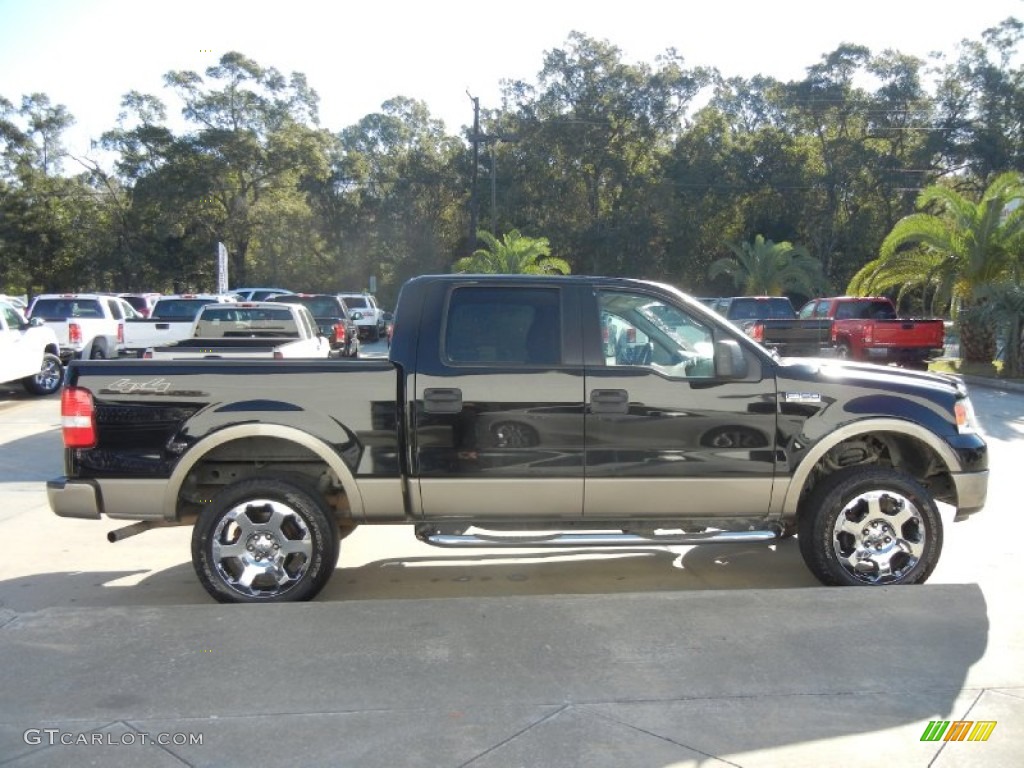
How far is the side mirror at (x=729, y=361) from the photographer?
5.38m

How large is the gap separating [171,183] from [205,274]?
7074mm

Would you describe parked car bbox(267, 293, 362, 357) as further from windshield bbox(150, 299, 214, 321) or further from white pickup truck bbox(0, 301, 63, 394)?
white pickup truck bbox(0, 301, 63, 394)

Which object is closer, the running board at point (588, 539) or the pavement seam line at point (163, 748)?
the pavement seam line at point (163, 748)

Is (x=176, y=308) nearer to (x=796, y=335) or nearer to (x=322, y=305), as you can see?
(x=322, y=305)

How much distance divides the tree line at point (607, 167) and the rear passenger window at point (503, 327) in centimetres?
4026

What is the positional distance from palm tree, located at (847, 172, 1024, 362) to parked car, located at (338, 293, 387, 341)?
1709 centimetres

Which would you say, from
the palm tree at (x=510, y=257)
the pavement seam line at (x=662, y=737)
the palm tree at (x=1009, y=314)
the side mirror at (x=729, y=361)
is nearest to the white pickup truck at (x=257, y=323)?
the side mirror at (x=729, y=361)

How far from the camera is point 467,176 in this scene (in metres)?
51.7

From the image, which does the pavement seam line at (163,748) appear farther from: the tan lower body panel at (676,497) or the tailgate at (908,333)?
the tailgate at (908,333)

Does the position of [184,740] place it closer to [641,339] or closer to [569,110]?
[641,339]

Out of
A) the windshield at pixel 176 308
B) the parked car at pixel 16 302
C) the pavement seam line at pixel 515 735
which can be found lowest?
the pavement seam line at pixel 515 735

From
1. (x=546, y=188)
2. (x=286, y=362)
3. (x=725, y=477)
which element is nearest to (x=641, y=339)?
(x=725, y=477)

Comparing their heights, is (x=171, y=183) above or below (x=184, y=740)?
above

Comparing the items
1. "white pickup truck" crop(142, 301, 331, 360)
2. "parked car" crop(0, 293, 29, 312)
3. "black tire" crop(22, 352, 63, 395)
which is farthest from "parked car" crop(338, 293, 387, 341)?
"white pickup truck" crop(142, 301, 331, 360)
